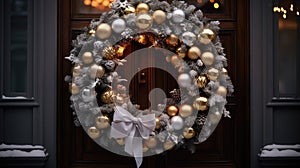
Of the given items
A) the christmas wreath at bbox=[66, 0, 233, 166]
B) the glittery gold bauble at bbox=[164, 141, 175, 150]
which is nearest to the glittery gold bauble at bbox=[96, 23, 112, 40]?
the christmas wreath at bbox=[66, 0, 233, 166]

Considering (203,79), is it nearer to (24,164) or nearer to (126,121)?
(126,121)

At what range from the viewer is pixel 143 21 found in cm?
530

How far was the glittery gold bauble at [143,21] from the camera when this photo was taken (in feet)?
17.4

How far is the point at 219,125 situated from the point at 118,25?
160 centimetres

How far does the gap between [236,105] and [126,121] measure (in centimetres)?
138

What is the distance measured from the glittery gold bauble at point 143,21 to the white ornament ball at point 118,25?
5.4 inches

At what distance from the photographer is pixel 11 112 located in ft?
19.3

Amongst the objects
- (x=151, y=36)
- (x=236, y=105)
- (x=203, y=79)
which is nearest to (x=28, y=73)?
(x=151, y=36)

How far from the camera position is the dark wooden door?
5957 millimetres

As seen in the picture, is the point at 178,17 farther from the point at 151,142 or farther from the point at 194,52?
the point at 151,142

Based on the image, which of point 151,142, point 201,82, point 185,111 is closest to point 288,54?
point 201,82

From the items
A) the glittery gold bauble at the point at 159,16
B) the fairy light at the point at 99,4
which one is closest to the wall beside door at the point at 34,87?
the fairy light at the point at 99,4

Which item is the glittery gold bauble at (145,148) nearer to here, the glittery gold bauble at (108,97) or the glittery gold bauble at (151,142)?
the glittery gold bauble at (151,142)

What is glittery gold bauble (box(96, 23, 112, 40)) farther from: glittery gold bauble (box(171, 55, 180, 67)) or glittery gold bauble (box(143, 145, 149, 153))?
glittery gold bauble (box(143, 145, 149, 153))
